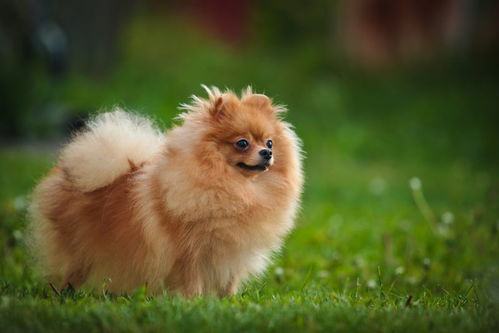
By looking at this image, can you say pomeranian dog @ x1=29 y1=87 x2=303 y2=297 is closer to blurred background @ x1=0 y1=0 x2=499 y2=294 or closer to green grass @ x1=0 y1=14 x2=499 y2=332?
green grass @ x1=0 y1=14 x2=499 y2=332

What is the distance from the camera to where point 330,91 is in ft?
40.9

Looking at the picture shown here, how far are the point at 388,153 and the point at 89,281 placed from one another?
7658mm

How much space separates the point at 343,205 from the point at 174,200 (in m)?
4.45

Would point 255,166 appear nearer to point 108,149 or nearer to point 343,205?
point 108,149

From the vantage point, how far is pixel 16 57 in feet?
32.8

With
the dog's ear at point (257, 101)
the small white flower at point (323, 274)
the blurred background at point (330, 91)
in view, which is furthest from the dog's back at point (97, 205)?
the small white flower at point (323, 274)

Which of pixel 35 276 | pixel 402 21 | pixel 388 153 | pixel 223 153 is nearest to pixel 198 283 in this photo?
pixel 223 153

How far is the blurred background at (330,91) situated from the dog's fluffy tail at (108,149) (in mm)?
1522

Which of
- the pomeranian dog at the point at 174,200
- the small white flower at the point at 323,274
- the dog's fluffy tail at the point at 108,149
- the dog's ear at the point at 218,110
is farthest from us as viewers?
the small white flower at the point at 323,274

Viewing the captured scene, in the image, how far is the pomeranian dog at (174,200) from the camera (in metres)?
3.36

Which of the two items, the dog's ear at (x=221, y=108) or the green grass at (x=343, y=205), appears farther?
the dog's ear at (x=221, y=108)

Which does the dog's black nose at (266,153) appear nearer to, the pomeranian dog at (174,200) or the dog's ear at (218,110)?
the pomeranian dog at (174,200)

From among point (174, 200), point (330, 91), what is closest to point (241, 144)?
point (174, 200)

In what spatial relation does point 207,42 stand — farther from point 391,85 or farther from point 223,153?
point 223,153
